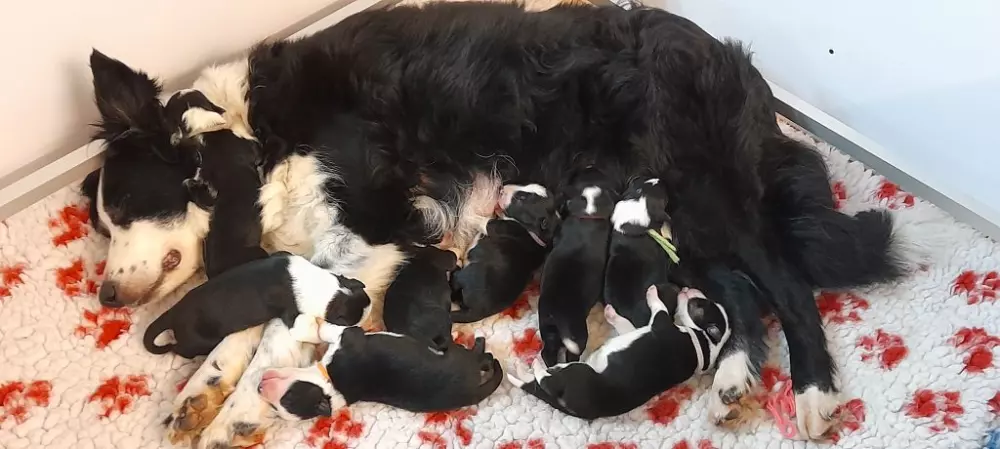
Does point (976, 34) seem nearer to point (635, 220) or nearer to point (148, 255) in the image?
point (635, 220)

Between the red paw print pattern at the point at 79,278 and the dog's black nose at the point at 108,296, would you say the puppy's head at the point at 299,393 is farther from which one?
the red paw print pattern at the point at 79,278

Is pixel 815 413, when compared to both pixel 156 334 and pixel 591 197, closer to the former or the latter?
pixel 591 197

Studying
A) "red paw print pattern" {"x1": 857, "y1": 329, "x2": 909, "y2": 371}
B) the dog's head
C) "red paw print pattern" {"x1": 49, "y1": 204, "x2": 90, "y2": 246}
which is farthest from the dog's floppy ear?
"red paw print pattern" {"x1": 857, "y1": 329, "x2": 909, "y2": 371}

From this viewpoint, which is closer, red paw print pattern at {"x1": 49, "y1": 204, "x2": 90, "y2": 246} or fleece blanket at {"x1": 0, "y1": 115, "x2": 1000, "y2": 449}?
fleece blanket at {"x1": 0, "y1": 115, "x2": 1000, "y2": 449}

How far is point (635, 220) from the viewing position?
237 cm

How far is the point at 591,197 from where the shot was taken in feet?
8.03

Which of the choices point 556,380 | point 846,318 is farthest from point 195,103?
point 846,318

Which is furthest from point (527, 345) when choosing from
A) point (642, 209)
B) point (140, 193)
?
point (140, 193)

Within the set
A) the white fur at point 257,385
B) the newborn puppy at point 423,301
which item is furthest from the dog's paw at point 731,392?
the white fur at point 257,385

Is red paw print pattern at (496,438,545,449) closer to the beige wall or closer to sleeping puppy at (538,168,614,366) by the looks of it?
sleeping puppy at (538,168,614,366)

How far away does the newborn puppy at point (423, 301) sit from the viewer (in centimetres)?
226

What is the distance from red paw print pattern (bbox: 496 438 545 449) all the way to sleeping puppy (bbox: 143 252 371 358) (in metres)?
0.48

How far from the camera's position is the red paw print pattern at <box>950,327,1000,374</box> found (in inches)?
89.4

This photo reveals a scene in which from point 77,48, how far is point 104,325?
0.76 metres
